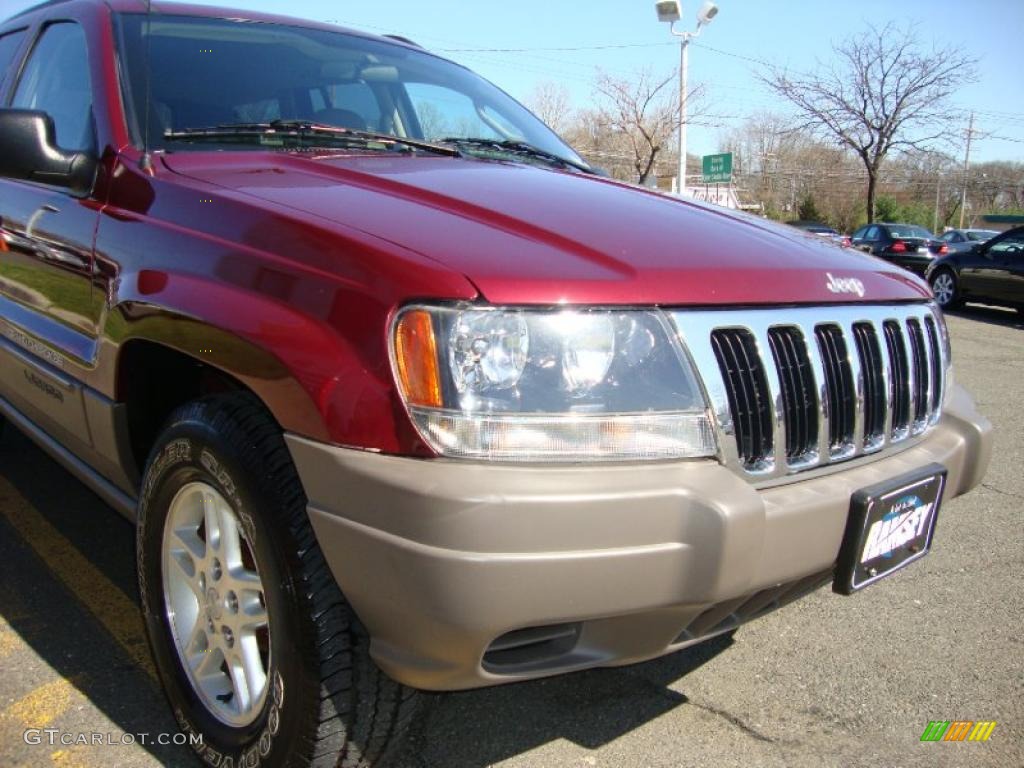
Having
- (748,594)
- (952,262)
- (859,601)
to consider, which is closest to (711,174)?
(952,262)

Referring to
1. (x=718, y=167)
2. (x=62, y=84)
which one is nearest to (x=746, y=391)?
(x=62, y=84)

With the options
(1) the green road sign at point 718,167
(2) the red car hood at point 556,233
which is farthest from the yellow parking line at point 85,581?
(1) the green road sign at point 718,167

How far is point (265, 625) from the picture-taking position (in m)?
1.92

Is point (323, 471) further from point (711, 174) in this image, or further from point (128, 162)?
point (711, 174)

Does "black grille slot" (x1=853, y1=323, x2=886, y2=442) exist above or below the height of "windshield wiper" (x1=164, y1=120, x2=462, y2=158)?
below

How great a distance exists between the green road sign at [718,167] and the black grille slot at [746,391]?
1853 cm

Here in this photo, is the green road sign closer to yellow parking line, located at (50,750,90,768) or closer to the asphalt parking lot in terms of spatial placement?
the asphalt parking lot

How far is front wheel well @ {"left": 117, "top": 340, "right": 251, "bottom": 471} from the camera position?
221 cm

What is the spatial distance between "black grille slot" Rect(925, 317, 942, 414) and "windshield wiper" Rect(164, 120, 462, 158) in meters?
1.48

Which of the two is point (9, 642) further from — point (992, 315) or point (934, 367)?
point (992, 315)

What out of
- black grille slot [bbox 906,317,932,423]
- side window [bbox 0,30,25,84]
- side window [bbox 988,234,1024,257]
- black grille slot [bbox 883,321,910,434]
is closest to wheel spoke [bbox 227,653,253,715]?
black grille slot [bbox 883,321,910,434]

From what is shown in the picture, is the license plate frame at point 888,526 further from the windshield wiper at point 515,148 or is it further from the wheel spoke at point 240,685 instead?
the windshield wiper at point 515,148

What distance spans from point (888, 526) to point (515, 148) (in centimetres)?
183

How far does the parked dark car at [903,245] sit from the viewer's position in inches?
709
